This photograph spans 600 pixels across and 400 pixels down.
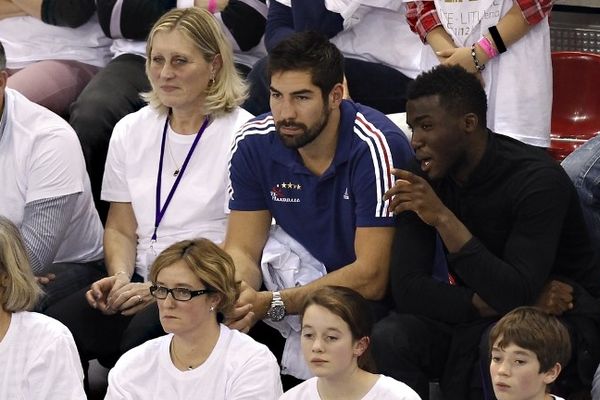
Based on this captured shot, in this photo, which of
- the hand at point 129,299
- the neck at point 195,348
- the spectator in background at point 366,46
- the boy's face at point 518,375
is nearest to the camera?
the boy's face at point 518,375

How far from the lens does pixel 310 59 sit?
180 inches

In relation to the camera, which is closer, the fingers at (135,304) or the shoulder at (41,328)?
the shoulder at (41,328)

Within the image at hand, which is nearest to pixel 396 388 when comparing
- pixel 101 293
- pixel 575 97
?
pixel 101 293

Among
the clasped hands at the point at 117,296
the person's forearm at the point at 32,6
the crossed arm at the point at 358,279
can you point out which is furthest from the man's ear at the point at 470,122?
the person's forearm at the point at 32,6

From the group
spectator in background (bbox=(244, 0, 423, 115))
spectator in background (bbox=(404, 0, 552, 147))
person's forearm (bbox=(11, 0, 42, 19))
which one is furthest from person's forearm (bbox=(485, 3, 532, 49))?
person's forearm (bbox=(11, 0, 42, 19))

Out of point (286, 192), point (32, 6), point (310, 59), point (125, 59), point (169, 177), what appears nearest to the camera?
point (310, 59)

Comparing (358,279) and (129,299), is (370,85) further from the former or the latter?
(129,299)

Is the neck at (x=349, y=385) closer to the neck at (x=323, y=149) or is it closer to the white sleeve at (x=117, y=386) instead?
the white sleeve at (x=117, y=386)

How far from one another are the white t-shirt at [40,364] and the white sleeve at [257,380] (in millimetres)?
464

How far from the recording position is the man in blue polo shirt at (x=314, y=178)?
4516 millimetres

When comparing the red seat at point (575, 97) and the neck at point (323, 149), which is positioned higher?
the red seat at point (575, 97)

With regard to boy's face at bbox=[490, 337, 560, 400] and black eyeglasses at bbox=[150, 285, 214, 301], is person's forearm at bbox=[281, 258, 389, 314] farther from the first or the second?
boy's face at bbox=[490, 337, 560, 400]

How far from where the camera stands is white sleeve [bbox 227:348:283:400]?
402cm

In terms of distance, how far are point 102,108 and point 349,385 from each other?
6.59ft
